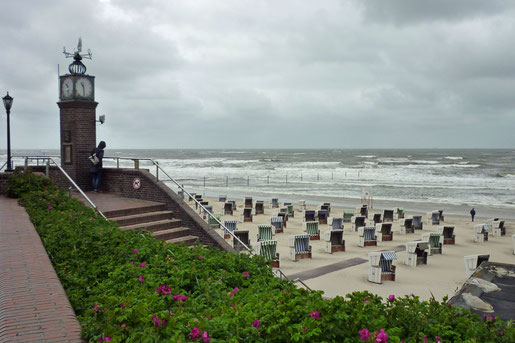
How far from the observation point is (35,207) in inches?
339

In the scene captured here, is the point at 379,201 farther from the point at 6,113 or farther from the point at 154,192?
the point at 6,113

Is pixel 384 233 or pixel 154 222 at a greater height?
pixel 154 222

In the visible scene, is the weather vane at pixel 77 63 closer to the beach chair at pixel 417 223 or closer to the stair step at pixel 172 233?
the stair step at pixel 172 233

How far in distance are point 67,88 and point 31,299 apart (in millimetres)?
10397

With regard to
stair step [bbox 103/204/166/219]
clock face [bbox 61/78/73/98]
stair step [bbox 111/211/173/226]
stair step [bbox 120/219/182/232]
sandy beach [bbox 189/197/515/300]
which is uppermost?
clock face [bbox 61/78/73/98]

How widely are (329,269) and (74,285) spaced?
26.0ft

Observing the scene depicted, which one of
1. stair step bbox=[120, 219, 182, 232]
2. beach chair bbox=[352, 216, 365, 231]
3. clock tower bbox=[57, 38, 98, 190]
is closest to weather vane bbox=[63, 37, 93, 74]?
clock tower bbox=[57, 38, 98, 190]

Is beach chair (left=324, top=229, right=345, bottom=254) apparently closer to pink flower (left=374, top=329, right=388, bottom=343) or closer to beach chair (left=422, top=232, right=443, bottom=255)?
beach chair (left=422, top=232, right=443, bottom=255)

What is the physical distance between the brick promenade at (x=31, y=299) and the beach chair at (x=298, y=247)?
7.67m

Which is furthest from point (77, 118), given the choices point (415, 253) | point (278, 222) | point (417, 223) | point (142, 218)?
point (417, 223)

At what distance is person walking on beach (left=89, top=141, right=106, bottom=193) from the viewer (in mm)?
12533

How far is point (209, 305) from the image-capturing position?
4.29m

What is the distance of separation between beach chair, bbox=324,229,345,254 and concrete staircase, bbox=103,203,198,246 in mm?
5335

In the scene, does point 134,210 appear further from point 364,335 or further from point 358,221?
point 358,221
